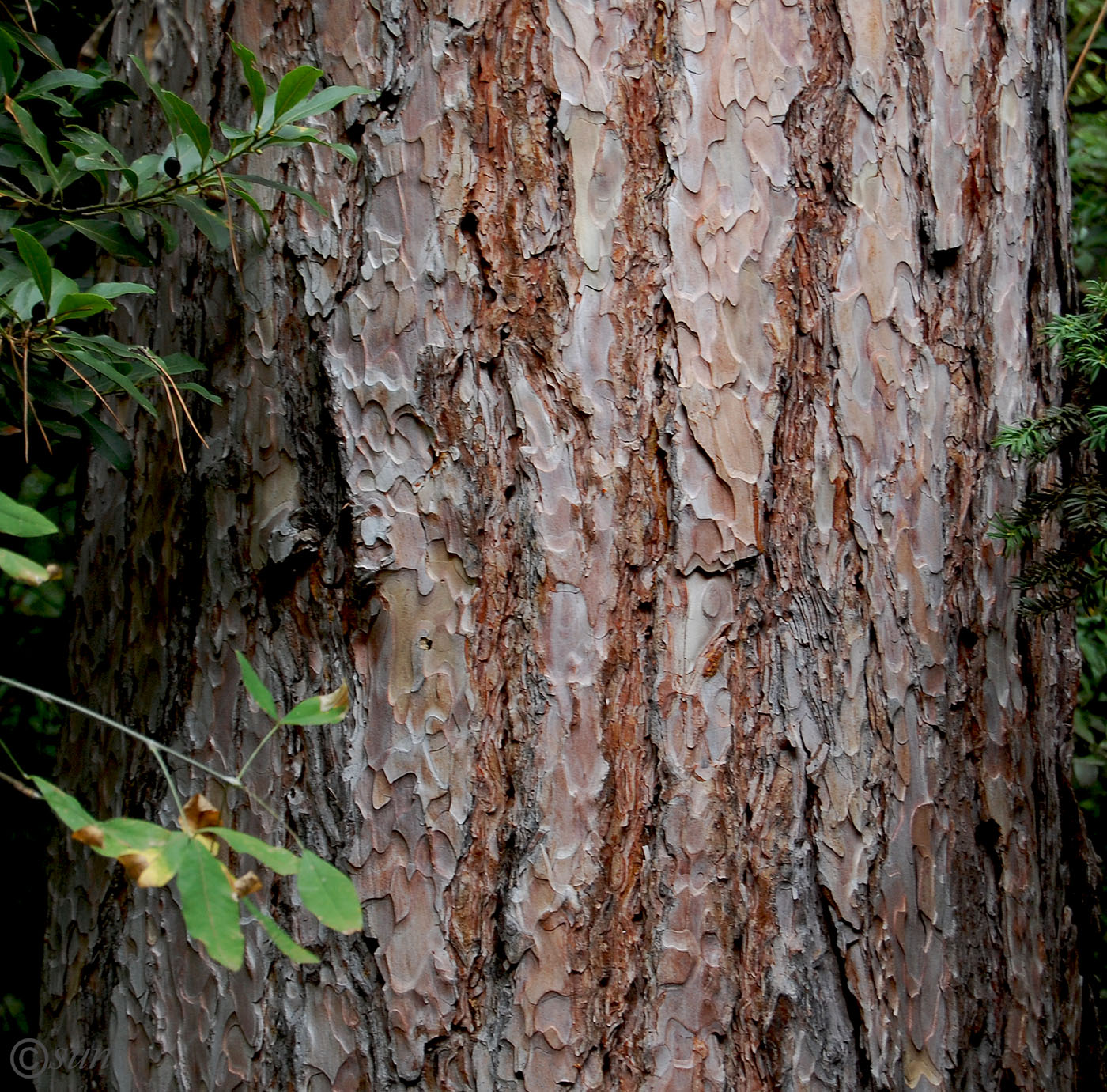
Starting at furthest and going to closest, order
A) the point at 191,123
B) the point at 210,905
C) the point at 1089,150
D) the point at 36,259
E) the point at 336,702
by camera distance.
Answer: the point at 1089,150 → the point at 191,123 → the point at 36,259 → the point at 336,702 → the point at 210,905

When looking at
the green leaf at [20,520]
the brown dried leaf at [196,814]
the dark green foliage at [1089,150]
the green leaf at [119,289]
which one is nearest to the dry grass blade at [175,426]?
the green leaf at [119,289]

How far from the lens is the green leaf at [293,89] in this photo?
0.86m

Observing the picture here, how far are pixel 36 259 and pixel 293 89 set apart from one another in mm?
269

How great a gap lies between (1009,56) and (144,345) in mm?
1088

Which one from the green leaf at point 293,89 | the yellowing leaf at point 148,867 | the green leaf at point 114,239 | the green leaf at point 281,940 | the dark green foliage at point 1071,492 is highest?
the green leaf at point 293,89

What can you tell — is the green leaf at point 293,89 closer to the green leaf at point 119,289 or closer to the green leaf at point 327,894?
the green leaf at point 119,289

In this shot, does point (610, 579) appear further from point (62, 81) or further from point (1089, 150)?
point (1089, 150)

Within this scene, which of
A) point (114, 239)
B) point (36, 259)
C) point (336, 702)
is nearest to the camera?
point (336, 702)

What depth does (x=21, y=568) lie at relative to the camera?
62 cm

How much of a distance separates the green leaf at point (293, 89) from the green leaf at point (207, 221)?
149 millimetres

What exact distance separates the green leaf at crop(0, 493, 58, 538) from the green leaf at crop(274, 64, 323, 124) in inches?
17.5

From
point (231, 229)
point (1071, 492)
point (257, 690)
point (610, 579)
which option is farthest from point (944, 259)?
point (257, 690)

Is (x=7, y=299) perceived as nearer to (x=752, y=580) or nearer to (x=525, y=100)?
(x=525, y=100)

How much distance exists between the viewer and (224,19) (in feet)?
3.62
